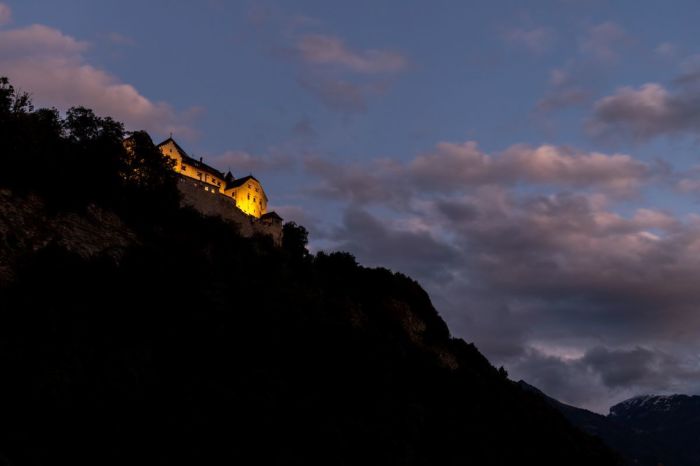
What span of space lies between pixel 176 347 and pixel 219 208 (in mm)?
44521

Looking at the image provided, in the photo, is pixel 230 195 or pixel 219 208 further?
pixel 230 195

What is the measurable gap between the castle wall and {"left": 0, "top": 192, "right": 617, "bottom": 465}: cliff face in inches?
272

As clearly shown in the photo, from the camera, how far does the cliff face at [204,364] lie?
39.0 m

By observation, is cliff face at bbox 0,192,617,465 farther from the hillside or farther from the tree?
the tree

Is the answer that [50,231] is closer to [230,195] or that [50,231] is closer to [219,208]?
[219,208]

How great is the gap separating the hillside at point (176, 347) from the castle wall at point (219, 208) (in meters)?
5.02

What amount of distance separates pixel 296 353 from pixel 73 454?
1180 inches

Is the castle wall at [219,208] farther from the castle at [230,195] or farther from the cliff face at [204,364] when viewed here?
the cliff face at [204,364]

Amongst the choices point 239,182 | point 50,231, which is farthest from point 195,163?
point 50,231

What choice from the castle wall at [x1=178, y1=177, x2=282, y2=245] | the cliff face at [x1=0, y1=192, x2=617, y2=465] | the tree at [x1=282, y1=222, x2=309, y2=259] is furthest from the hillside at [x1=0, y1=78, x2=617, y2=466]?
the tree at [x1=282, y1=222, x2=309, y2=259]

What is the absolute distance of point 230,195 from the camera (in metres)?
128

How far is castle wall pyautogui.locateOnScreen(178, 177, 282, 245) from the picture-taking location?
286 feet

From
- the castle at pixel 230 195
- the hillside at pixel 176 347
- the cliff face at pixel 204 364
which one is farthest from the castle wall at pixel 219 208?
the cliff face at pixel 204 364

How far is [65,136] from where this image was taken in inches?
2744
